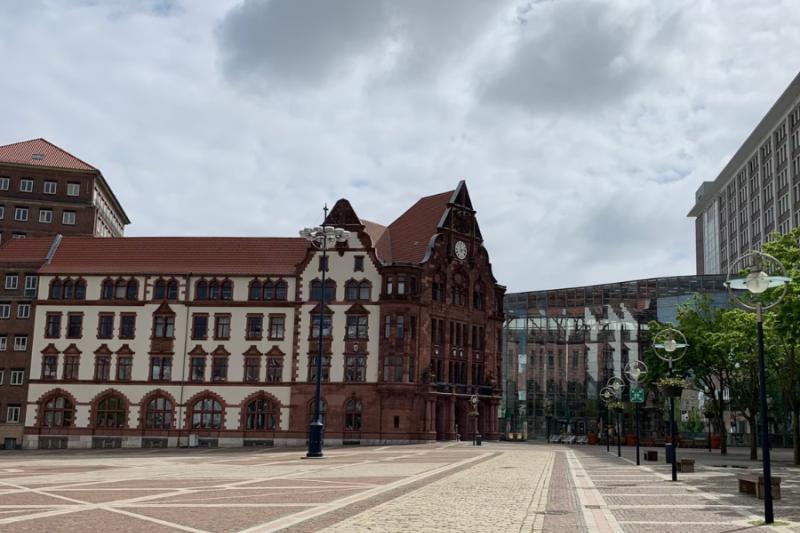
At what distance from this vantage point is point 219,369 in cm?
7662

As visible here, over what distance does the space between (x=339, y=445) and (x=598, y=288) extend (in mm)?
49529

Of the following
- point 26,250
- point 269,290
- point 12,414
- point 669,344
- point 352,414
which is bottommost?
point 12,414

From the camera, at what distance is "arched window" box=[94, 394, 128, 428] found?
250 feet

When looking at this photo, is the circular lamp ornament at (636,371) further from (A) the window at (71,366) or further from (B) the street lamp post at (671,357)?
(A) the window at (71,366)

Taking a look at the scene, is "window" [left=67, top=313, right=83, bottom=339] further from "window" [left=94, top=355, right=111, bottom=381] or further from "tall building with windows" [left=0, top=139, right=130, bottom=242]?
"tall building with windows" [left=0, top=139, right=130, bottom=242]

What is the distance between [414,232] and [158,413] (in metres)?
29.2

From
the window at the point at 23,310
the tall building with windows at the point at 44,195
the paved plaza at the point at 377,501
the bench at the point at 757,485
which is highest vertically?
the tall building with windows at the point at 44,195

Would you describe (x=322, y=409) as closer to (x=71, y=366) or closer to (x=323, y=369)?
(x=323, y=369)

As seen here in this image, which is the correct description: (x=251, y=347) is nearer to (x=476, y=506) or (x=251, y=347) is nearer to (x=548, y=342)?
(x=548, y=342)

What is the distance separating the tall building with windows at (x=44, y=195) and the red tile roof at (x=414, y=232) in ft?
110

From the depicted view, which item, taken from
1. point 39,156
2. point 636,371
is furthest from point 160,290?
point 636,371

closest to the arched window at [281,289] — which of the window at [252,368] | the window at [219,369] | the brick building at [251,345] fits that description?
the brick building at [251,345]

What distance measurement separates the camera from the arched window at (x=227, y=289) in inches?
3059

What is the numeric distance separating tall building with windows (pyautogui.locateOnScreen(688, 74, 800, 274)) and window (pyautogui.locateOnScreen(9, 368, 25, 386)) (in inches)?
3576
